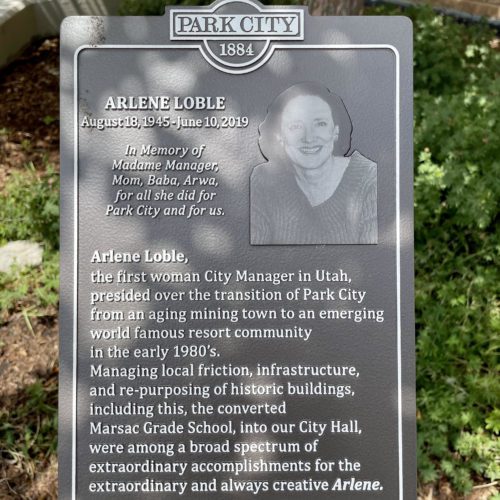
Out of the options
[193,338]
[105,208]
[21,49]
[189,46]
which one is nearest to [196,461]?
[193,338]

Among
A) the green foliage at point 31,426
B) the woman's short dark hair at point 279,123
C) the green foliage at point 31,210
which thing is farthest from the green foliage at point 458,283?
the green foliage at point 31,210

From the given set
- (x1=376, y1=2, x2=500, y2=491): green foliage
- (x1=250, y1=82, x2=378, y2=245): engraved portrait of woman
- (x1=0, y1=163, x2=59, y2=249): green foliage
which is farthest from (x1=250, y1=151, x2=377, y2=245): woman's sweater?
(x1=0, y1=163, x2=59, y2=249): green foliage

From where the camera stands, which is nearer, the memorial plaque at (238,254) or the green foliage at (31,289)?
the memorial plaque at (238,254)

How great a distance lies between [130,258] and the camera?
9.20 feet

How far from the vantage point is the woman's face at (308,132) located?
2799 millimetres

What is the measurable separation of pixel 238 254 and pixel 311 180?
413 mm

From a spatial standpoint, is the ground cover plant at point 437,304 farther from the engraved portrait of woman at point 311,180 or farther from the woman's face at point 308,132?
the woman's face at point 308,132

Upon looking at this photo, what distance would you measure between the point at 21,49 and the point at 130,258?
5.27 m

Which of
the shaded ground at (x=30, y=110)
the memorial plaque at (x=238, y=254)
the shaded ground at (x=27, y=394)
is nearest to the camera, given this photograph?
the memorial plaque at (x=238, y=254)

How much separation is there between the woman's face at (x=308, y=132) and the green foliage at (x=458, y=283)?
64.2 inches

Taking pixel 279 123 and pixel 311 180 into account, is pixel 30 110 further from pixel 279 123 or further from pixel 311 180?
pixel 311 180

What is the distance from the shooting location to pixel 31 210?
16.2 feet

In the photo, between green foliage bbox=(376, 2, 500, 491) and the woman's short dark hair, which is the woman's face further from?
green foliage bbox=(376, 2, 500, 491)

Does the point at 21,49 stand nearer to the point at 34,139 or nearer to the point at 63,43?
the point at 34,139
